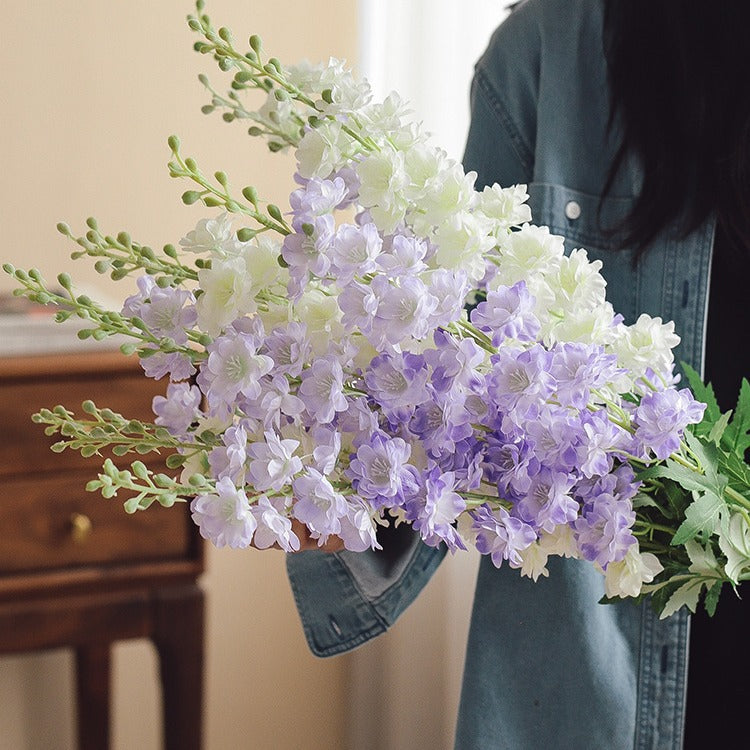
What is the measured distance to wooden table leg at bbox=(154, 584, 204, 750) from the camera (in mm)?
1459

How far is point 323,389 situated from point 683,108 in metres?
0.53

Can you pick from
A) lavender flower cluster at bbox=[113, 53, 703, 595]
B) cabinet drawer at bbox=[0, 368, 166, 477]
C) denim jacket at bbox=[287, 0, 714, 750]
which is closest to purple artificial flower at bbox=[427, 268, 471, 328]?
lavender flower cluster at bbox=[113, 53, 703, 595]

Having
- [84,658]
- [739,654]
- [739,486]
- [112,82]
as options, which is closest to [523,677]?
[739,654]

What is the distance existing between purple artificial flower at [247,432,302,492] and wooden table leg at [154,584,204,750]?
1092 millimetres

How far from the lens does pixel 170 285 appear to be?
1.50 feet

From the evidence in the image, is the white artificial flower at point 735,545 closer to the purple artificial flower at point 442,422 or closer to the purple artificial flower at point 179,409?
the purple artificial flower at point 442,422

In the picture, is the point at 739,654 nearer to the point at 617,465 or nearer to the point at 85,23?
Answer: the point at 617,465

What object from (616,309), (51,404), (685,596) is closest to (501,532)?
(685,596)

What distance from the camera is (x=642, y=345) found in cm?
47

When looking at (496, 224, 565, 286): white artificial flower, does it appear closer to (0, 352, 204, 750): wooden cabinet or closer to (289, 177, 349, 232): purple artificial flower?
(289, 177, 349, 232): purple artificial flower

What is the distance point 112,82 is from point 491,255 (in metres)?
1.36

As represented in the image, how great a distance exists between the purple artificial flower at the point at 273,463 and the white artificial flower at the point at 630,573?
151mm

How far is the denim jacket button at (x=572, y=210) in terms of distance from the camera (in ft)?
2.92

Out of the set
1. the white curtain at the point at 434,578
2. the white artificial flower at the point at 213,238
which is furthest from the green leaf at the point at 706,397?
the white curtain at the point at 434,578
